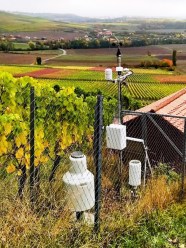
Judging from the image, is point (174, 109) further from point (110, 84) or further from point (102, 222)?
point (110, 84)

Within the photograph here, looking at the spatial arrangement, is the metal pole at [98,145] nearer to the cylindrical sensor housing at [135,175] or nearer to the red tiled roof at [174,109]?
Result: the cylindrical sensor housing at [135,175]

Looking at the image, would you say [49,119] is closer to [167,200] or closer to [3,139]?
[3,139]

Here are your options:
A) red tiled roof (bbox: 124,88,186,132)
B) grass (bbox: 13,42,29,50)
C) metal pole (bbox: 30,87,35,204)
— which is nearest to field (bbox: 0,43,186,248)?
metal pole (bbox: 30,87,35,204)

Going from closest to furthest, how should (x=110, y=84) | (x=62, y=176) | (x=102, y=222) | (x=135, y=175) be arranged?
1. (x=102, y=222)
2. (x=62, y=176)
3. (x=135, y=175)
4. (x=110, y=84)

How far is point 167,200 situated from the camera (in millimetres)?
5938

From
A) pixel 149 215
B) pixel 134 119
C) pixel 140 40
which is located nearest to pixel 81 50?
pixel 140 40

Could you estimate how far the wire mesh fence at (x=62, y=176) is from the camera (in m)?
4.61

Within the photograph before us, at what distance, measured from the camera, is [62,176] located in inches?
249

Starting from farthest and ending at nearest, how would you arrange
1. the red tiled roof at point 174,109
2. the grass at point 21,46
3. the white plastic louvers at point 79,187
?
the grass at point 21,46, the red tiled roof at point 174,109, the white plastic louvers at point 79,187

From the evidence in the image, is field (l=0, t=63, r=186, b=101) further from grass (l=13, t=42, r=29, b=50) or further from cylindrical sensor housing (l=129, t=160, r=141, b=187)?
cylindrical sensor housing (l=129, t=160, r=141, b=187)

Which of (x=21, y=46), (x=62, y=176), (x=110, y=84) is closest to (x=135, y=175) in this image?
(x=62, y=176)

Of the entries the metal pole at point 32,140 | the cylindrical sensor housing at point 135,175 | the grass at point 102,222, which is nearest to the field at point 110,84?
the cylindrical sensor housing at point 135,175

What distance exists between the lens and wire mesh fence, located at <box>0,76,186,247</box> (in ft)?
15.1

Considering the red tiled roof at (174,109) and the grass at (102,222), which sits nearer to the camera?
the grass at (102,222)
